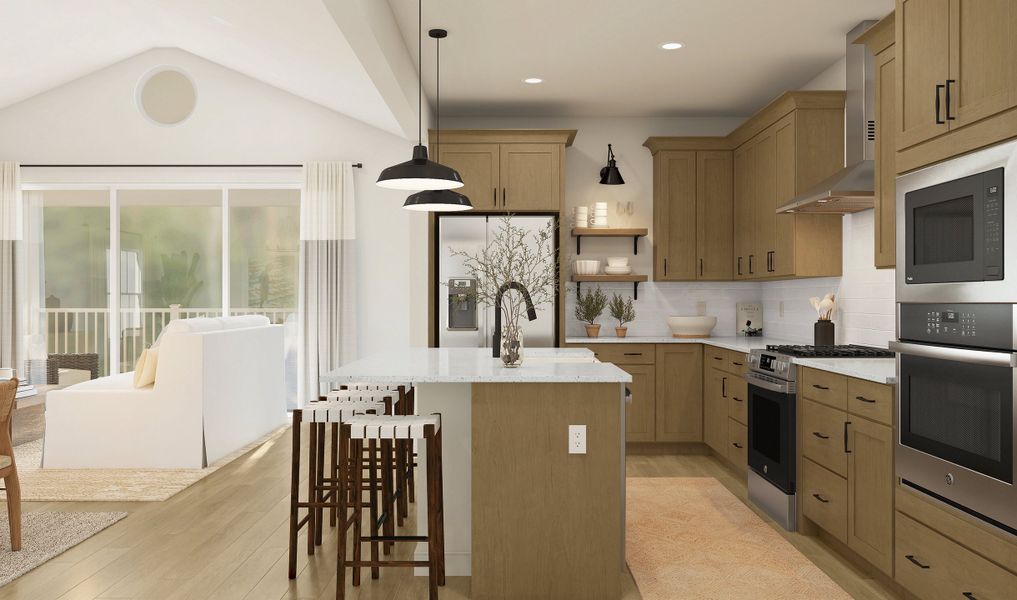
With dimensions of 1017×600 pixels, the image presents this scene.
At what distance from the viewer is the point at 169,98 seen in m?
6.46

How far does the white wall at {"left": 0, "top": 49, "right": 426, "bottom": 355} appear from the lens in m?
6.41

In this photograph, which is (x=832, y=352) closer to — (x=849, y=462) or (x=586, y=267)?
(x=849, y=462)

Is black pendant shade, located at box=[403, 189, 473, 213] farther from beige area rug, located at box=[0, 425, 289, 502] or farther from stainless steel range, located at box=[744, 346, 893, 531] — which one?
beige area rug, located at box=[0, 425, 289, 502]

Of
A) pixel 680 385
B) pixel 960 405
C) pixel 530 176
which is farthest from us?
pixel 530 176

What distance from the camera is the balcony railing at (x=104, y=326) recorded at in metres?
6.64

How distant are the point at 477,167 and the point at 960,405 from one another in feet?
13.7

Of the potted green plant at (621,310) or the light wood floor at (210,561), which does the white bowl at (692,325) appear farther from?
the light wood floor at (210,561)

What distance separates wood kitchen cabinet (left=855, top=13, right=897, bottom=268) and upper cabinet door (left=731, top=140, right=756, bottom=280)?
6.14 feet

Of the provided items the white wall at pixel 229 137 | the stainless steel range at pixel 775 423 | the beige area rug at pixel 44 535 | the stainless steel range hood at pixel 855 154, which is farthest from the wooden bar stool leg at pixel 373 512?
the white wall at pixel 229 137

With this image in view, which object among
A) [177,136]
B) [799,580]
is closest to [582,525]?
[799,580]

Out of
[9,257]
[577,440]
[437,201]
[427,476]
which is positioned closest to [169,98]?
[9,257]

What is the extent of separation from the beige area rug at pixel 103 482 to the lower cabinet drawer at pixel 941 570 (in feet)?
12.8

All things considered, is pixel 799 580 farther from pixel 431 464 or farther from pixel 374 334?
pixel 374 334

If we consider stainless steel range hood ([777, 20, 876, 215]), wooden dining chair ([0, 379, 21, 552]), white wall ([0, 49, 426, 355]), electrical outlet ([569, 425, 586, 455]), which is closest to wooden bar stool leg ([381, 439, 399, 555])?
electrical outlet ([569, 425, 586, 455])
